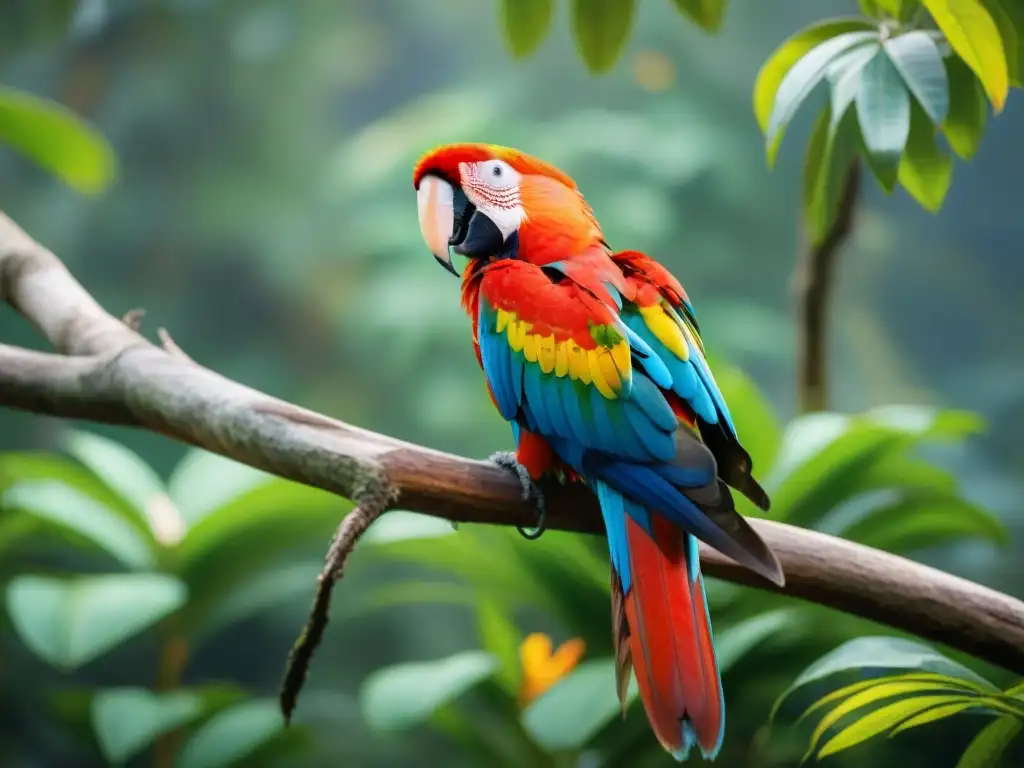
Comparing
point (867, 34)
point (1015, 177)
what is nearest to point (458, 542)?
point (867, 34)

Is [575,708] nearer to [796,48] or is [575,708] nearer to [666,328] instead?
[666,328]

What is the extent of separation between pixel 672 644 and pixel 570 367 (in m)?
0.21

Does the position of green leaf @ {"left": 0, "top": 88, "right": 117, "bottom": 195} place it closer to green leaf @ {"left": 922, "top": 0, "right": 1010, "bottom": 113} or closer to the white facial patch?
the white facial patch

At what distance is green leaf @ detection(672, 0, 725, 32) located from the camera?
818 mm

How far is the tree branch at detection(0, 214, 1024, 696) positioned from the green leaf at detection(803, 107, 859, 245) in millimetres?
258

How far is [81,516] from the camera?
141 centimetres

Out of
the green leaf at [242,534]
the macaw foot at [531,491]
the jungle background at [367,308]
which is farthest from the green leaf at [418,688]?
the macaw foot at [531,491]

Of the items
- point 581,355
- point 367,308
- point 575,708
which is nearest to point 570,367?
point 581,355

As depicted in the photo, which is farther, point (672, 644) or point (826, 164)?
point (826, 164)

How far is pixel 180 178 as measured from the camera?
6.98 feet

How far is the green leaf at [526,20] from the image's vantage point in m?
0.85

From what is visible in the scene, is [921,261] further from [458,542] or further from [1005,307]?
[458,542]

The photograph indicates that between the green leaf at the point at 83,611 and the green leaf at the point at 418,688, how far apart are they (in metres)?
0.31

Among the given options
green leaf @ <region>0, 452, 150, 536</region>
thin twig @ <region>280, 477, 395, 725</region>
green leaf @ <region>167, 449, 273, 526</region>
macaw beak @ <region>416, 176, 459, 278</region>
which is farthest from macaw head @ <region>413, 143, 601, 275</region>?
green leaf @ <region>0, 452, 150, 536</region>
